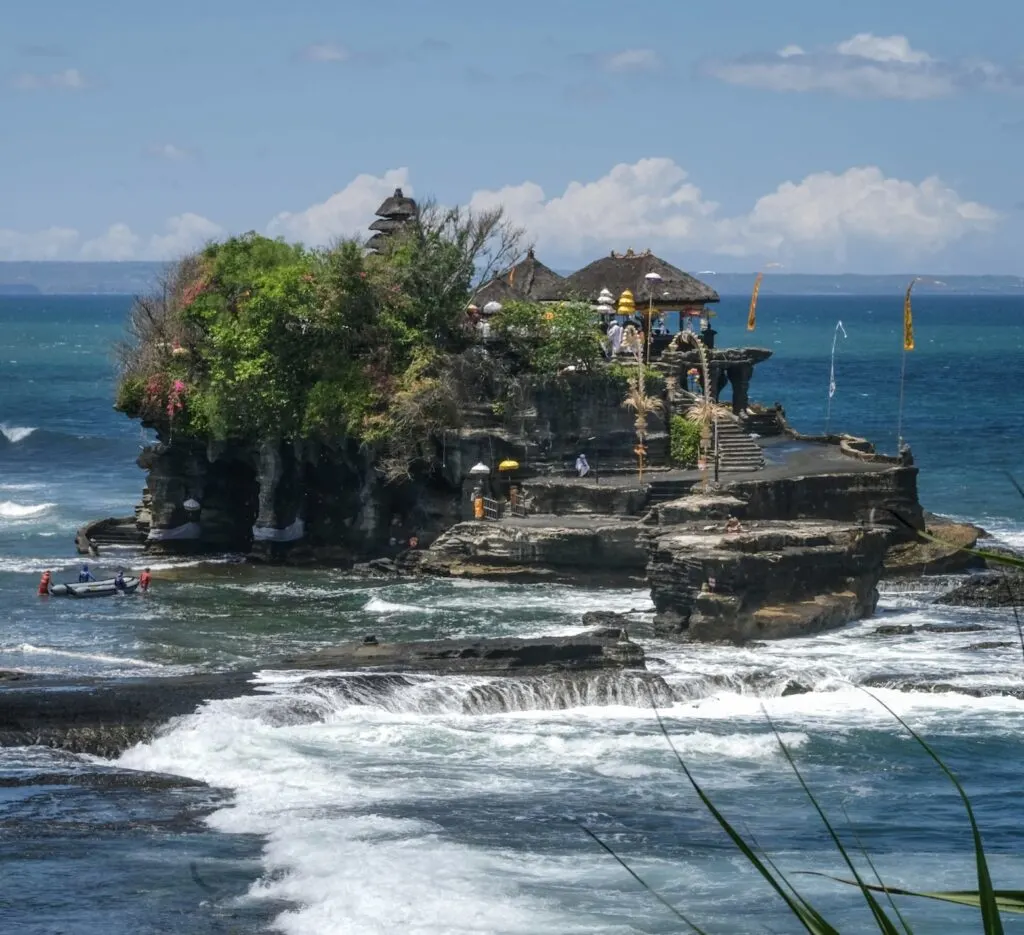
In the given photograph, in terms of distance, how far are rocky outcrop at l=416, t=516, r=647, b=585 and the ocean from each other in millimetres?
756

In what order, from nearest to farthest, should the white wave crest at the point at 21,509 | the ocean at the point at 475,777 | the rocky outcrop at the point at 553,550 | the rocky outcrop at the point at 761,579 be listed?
1. the ocean at the point at 475,777
2. the rocky outcrop at the point at 761,579
3. the rocky outcrop at the point at 553,550
4. the white wave crest at the point at 21,509

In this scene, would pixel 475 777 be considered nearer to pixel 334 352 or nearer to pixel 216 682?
pixel 216 682

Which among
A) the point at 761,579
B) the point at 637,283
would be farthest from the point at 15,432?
the point at 761,579

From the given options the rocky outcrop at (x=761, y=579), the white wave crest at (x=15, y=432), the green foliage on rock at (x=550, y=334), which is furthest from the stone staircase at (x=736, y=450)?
the white wave crest at (x=15, y=432)

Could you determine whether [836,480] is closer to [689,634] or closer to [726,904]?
[689,634]

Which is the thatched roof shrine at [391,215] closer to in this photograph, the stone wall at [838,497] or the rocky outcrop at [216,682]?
the stone wall at [838,497]

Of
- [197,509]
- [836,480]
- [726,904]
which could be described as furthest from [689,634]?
[197,509]

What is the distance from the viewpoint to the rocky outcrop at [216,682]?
32094 mm

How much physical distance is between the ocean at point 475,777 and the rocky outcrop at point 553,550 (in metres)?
0.76

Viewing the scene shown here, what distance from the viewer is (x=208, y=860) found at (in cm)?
2533

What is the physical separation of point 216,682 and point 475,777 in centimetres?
734

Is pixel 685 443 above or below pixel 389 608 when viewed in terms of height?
above

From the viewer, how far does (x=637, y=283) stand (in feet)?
191

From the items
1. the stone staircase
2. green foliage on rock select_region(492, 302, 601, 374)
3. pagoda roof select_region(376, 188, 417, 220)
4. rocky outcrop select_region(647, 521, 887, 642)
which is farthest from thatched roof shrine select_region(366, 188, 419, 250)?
rocky outcrop select_region(647, 521, 887, 642)
